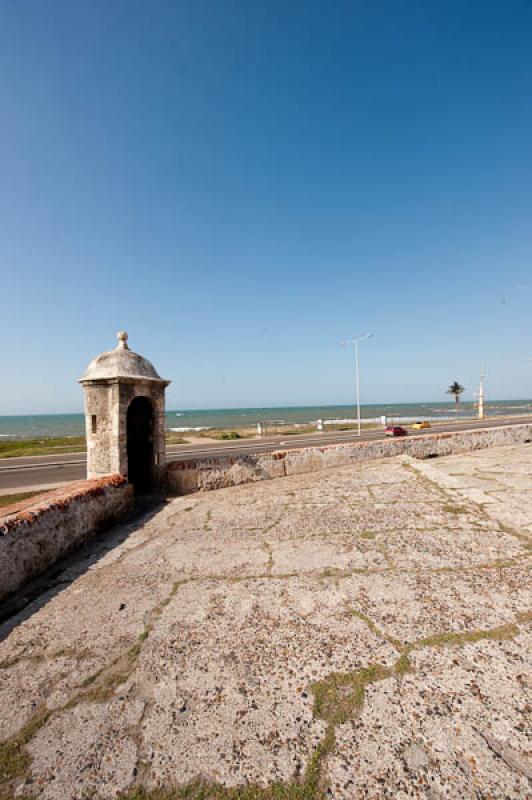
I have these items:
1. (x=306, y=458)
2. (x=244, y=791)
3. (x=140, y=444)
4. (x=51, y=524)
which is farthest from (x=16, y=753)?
(x=306, y=458)

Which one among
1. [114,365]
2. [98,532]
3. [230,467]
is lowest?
[98,532]

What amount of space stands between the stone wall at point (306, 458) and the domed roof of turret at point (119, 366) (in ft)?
6.12

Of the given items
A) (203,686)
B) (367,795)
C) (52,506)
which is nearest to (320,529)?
(203,686)

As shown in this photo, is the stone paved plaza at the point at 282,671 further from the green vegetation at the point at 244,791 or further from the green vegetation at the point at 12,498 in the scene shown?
the green vegetation at the point at 12,498

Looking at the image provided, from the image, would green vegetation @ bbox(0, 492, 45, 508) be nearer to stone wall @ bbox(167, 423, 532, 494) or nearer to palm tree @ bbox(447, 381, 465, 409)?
stone wall @ bbox(167, 423, 532, 494)

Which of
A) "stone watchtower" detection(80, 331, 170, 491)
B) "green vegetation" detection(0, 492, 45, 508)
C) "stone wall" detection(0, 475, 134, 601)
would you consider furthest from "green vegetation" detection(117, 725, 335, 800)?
"green vegetation" detection(0, 492, 45, 508)

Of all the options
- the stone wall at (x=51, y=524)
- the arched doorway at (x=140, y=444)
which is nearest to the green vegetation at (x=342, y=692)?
the stone wall at (x=51, y=524)

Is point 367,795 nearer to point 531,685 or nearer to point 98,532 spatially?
point 531,685

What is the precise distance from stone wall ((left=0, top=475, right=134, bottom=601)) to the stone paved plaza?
0.37 metres

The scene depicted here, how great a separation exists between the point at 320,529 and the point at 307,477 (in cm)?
310

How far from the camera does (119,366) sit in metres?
6.16

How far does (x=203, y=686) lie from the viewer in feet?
6.84

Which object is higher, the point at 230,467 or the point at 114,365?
the point at 114,365

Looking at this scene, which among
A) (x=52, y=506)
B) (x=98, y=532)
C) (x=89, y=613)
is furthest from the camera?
(x=98, y=532)
